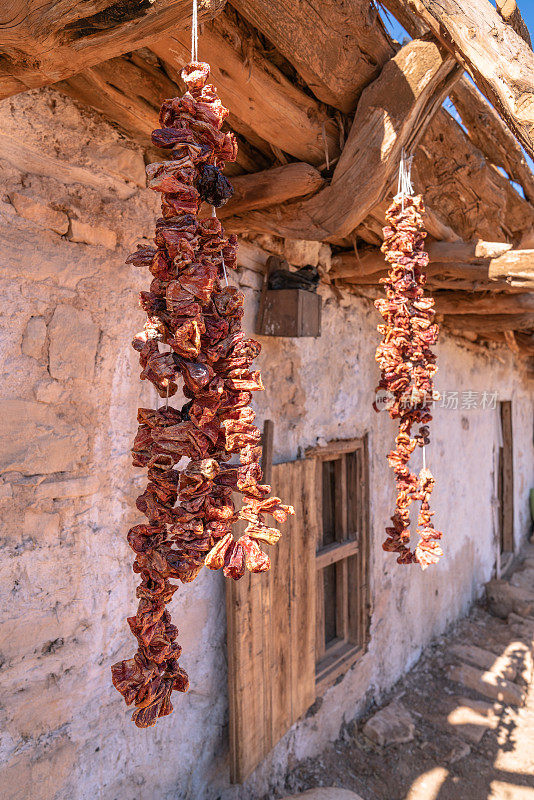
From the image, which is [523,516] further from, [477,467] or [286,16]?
[286,16]

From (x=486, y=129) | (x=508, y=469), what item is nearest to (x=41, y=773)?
(x=486, y=129)

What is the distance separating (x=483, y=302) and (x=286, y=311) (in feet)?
5.29

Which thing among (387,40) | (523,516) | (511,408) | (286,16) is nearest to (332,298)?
(387,40)

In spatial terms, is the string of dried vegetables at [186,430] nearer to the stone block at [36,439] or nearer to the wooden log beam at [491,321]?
the stone block at [36,439]

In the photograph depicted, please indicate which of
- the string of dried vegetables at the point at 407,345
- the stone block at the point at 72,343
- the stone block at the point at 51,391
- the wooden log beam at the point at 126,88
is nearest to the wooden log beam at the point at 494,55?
the string of dried vegetables at the point at 407,345

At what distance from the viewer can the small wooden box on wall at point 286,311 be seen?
88.2 inches

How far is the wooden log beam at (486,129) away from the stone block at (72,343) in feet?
6.05

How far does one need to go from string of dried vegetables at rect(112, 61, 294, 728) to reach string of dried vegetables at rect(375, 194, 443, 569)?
105cm

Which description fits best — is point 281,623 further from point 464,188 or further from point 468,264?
point 464,188

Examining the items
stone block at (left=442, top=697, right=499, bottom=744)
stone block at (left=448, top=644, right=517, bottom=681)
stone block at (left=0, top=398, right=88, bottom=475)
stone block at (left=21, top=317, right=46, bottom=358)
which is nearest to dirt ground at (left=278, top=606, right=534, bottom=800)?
stone block at (left=442, top=697, right=499, bottom=744)

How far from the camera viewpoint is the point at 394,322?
1795 millimetres

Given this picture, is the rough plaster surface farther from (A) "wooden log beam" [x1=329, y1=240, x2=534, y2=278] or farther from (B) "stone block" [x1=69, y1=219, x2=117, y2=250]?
(A) "wooden log beam" [x1=329, y1=240, x2=534, y2=278]

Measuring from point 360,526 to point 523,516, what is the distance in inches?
215

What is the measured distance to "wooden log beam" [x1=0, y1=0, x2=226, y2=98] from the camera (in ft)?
2.85
